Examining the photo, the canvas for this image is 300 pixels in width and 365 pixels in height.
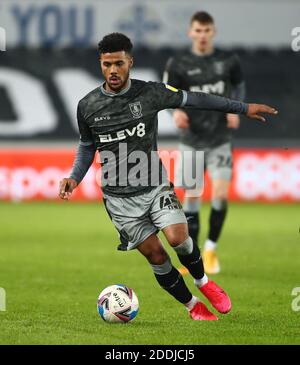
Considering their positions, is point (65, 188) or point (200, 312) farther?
point (200, 312)

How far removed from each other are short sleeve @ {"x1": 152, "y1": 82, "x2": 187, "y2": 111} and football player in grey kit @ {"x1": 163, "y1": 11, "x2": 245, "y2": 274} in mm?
3328

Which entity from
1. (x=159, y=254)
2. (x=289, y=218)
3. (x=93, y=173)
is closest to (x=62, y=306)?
(x=159, y=254)

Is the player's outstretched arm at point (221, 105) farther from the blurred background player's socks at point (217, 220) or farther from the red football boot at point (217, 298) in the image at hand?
the blurred background player's socks at point (217, 220)

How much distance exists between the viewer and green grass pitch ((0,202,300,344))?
275 inches

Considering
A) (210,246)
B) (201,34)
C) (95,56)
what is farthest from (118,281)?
(95,56)

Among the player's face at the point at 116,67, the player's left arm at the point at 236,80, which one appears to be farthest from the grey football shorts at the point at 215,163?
the player's face at the point at 116,67

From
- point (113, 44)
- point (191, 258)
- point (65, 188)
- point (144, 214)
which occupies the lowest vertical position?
point (191, 258)

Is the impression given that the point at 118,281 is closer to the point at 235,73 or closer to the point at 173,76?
the point at 173,76

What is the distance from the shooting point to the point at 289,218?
1773 cm

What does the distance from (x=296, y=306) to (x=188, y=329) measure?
5.07 ft

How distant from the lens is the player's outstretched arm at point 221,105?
7391mm

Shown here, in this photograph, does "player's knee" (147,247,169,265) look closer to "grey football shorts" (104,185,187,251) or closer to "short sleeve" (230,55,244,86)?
"grey football shorts" (104,185,187,251)

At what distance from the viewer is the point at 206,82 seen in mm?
11000

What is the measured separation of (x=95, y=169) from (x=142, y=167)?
41.9 ft
